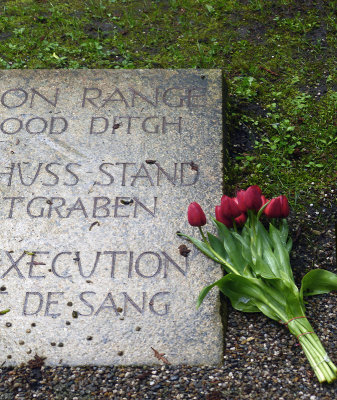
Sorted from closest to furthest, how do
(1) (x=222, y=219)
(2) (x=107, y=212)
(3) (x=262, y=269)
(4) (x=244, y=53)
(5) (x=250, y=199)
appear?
(3) (x=262, y=269) < (5) (x=250, y=199) < (1) (x=222, y=219) < (2) (x=107, y=212) < (4) (x=244, y=53)

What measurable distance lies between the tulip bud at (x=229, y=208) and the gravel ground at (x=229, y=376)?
1.75 feet

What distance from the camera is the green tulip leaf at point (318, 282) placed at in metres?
2.82

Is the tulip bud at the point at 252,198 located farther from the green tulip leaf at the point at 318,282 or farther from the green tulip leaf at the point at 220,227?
the green tulip leaf at the point at 318,282

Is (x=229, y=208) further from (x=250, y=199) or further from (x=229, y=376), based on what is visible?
(x=229, y=376)

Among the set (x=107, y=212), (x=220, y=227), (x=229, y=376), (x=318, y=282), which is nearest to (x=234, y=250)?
(x=220, y=227)

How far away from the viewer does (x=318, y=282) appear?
2.89 m

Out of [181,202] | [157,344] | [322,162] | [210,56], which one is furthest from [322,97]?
[157,344]

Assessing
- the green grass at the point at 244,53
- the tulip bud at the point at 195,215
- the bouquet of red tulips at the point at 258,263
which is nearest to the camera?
the bouquet of red tulips at the point at 258,263

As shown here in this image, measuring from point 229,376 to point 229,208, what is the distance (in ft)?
2.73

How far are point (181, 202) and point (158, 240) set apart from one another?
0.88 feet

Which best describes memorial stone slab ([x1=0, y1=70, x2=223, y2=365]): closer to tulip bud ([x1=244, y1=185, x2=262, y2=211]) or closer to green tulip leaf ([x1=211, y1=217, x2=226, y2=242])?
green tulip leaf ([x1=211, y1=217, x2=226, y2=242])

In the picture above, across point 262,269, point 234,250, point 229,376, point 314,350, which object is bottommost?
point 229,376

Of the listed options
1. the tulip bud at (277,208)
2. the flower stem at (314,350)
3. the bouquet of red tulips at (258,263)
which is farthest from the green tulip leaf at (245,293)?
the tulip bud at (277,208)

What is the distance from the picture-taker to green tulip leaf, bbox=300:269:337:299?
282 cm
